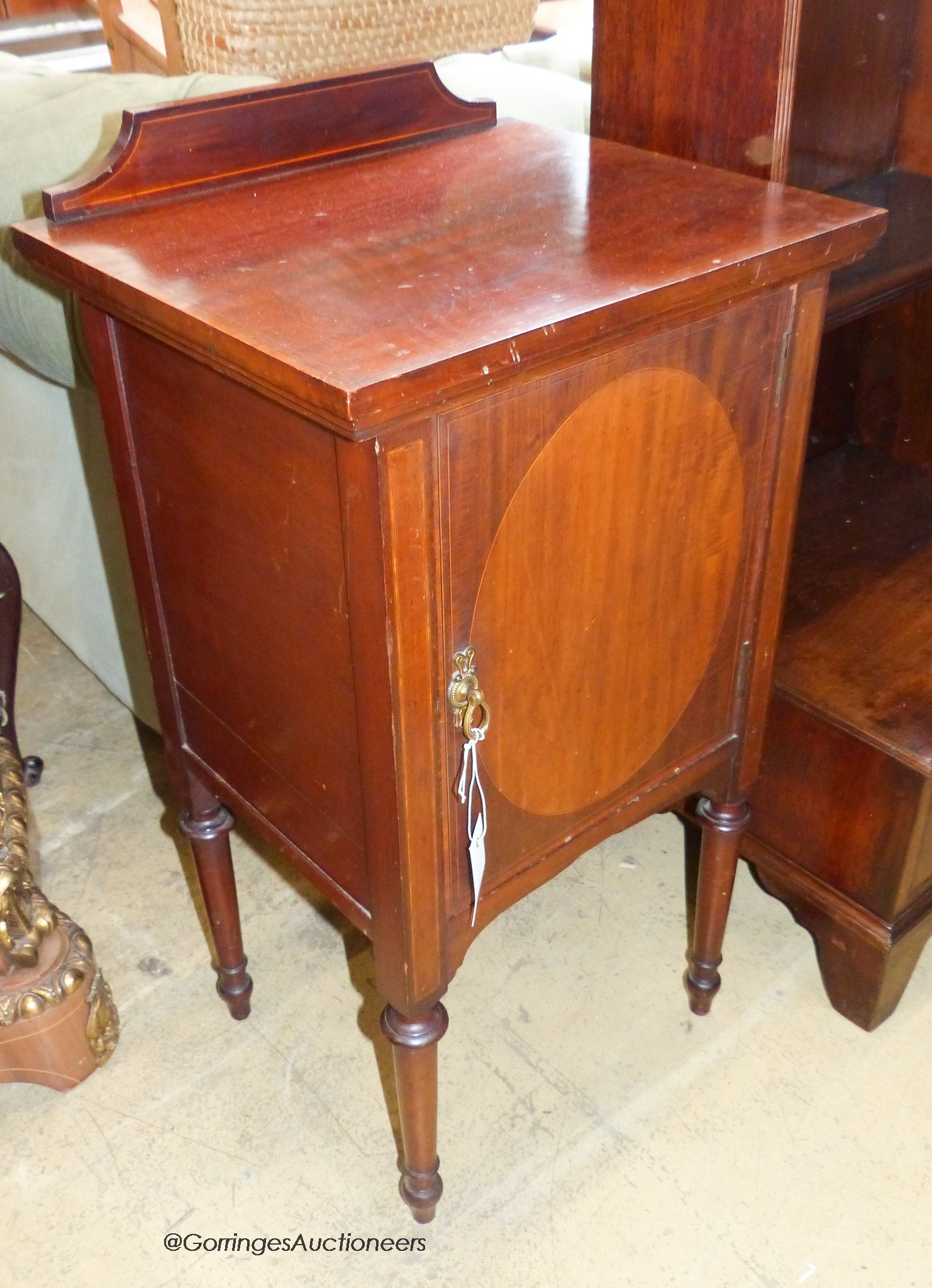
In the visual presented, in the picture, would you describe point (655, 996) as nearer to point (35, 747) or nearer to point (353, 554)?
point (353, 554)

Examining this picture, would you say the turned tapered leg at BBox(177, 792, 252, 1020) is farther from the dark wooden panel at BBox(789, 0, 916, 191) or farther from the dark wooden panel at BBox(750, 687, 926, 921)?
the dark wooden panel at BBox(789, 0, 916, 191)

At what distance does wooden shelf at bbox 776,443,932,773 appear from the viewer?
122 cm

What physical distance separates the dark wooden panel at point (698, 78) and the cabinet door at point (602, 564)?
0.23 metres

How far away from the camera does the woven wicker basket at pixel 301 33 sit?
2.22 metres

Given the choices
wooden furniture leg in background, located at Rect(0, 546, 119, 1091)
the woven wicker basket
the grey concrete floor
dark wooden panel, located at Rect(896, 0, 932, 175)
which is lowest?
the grey concrete floor

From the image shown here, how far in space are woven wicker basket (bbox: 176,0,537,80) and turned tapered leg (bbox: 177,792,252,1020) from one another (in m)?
1.51

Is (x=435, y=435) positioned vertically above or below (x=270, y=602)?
above

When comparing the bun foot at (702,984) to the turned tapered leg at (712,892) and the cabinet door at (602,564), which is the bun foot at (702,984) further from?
the cabinet door at (602,564)

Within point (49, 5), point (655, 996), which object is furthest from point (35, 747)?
point (49, 5)

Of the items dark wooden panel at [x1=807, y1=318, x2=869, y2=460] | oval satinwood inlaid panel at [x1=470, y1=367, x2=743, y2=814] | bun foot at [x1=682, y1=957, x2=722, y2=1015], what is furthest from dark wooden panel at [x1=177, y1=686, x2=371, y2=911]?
dark wooden panel at [x1=807, y1=318, x2=869, y2=460]

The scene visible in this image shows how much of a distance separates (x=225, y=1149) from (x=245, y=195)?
35.8 inches

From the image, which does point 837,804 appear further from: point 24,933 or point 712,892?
point 24,933

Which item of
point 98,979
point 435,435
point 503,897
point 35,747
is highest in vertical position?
point 435,435

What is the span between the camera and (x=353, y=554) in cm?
74
